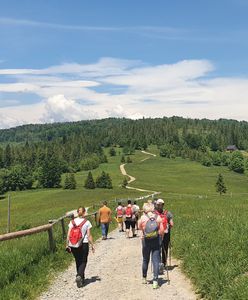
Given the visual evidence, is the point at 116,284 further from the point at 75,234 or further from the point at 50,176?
the point at 50,176

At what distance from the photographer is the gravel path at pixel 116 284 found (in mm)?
11492

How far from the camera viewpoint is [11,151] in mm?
195375

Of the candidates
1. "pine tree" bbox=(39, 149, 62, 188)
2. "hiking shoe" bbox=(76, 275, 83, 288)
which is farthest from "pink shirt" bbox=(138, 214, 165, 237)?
"pine tree" bbox=(39, 149, 62, 188)

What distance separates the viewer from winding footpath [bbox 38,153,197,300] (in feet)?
37.7

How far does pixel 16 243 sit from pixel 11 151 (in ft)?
609

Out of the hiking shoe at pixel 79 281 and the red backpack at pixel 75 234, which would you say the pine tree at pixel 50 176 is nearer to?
the red backpack at pixel 75 234

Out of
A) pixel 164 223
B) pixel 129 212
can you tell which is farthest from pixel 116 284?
pixel 129 212

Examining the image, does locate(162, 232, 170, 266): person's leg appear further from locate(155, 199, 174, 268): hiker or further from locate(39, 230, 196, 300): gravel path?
locate(39, 230, 196, 300): gravel path

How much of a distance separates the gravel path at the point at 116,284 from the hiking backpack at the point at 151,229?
1.37 meters

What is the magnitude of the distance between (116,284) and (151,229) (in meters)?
1.90

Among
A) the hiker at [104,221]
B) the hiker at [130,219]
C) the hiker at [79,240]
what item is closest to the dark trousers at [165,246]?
the hiker at [79,240]

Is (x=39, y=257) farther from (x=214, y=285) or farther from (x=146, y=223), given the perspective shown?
(x=214, y=285)

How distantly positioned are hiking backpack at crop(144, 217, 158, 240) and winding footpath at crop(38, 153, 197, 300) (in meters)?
1.36

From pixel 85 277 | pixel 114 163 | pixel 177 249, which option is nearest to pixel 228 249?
pixel 177 249
